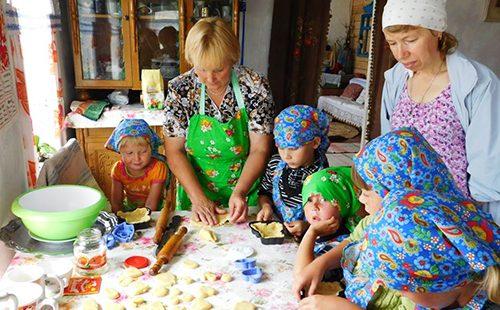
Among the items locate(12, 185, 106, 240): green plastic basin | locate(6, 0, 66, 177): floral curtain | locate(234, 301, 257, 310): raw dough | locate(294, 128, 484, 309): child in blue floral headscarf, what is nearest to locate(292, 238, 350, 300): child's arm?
locate(294, 128, 484, 309): child in blue floral headscarf

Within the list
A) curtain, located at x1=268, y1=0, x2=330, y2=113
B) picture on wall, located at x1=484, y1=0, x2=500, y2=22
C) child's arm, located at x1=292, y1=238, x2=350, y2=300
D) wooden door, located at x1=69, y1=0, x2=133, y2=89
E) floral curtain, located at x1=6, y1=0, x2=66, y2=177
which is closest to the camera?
child's arm, located at x1=292, y1=238, x2=350, y2=300

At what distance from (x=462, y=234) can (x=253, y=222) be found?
86 cm

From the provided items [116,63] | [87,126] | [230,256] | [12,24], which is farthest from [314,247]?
[116,63]

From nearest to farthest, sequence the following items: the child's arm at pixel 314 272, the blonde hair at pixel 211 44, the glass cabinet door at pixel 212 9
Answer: the child's arm at pixel 314 272
the blonde hair at pixel 211 44
the glass cabinet door at pixel 212 9

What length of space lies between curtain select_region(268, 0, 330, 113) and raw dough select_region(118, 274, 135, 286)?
2.58 meters

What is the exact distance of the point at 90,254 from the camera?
1.15 meters

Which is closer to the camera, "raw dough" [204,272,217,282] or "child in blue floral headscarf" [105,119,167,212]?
"raw dough" [204,272,217,282]

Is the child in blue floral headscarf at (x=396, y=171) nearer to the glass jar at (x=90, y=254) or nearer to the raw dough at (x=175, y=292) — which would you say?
the raw dough at (x=175, y=292)

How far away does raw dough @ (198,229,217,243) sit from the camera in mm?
1342

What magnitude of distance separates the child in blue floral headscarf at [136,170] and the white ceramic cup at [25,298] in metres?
0.89

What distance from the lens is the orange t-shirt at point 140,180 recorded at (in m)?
1.94

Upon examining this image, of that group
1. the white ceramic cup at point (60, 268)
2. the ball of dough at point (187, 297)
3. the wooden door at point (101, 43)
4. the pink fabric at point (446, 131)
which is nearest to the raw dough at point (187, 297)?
the ball of dough at point (187, 297)

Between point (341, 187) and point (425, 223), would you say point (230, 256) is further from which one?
point (425, 223)

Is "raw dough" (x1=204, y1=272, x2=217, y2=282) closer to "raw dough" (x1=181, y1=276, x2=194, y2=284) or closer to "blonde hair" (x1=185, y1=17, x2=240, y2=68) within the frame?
"raw dough" (x1=181, y1=276, x2=194, y2=284)
